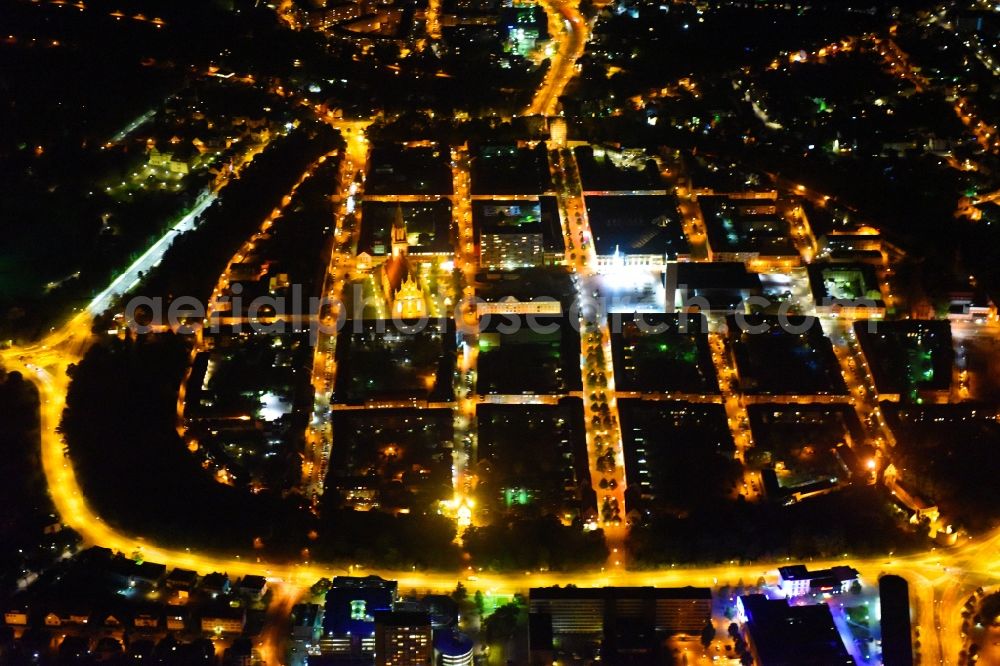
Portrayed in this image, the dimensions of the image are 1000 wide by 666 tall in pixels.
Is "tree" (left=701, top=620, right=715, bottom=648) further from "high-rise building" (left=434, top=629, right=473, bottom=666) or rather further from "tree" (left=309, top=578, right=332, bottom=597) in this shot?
"tree" (left=309, top=578, right=332, bottom=597)

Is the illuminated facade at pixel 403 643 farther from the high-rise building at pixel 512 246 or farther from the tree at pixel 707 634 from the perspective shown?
the high-rise building at pixel 512 246

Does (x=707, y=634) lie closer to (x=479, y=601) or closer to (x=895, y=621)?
(x=895, y=621)

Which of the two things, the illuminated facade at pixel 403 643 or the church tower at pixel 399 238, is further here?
the church tower at pixel 399 238

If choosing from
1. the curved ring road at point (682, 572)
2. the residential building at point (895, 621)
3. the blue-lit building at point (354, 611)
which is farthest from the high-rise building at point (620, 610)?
the residential building at point (895, 621)

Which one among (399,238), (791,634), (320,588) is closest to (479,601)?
(320,588)

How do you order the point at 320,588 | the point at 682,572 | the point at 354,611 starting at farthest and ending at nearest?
the point at 682,572 < the point at 320,588 < the point at 354,611

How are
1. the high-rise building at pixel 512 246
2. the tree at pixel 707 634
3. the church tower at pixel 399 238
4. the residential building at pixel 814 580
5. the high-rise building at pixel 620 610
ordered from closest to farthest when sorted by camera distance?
the tree at pixel 707 634, the high-rise building at pixel 620 610, the residential building at pixel 814 580, the high-rise building at pixel 512 246, the church tower at pixel 399 238

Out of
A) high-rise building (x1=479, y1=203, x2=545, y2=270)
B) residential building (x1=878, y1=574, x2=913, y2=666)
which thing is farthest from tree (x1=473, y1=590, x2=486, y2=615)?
high-rise building (x1=479, y1=203, x2=545, y2=270)

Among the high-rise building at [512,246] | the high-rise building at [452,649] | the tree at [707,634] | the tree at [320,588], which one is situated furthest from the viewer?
the high-rise building at [512,246]
